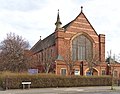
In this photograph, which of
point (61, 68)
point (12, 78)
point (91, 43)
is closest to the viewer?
point (12, 78)

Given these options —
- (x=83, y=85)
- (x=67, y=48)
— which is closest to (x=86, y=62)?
(x=67, y=48)

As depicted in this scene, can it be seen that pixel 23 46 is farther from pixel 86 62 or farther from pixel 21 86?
pixel 21 86

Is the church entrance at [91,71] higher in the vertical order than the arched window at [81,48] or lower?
lower

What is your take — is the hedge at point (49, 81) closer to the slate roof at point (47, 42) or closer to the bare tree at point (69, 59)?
the bare tree at point (69, 59)

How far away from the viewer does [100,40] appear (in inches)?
2506

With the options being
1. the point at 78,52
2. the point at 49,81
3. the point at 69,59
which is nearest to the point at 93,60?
the point at 78,52

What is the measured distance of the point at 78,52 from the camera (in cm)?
6088

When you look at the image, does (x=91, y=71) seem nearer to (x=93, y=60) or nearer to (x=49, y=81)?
(x=93, y=60)

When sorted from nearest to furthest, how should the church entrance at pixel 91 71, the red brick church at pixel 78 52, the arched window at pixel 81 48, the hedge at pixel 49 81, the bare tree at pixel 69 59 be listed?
the hedge at pixel 49 81 → the bare tree at pixel 69 59 → the red brick church at pixel 78 52 → the church entrance at pixel 91 71 → the arched window at pixel 81 48

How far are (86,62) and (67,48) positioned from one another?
523 centimetres

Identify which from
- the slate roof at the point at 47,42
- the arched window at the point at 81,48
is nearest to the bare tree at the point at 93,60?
the arched window at the point at 81,48

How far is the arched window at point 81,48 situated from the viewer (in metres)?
60.4

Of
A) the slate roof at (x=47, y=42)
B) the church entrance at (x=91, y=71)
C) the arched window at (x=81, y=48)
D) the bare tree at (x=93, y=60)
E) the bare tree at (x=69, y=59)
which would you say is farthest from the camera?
the slate roof at (x=47, y=42)

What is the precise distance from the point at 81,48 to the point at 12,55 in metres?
16.7
